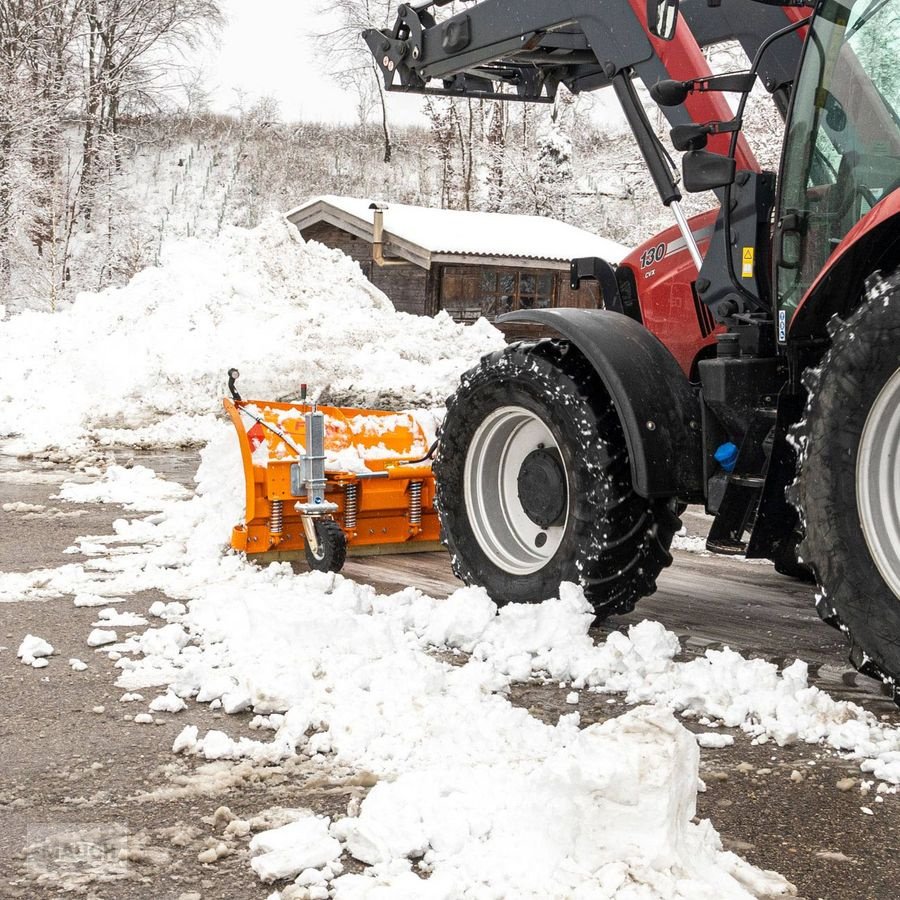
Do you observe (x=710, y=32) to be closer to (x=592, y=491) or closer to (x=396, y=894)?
(x=592, y=491)

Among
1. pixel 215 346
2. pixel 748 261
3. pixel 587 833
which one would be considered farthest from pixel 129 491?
pixel 215 346

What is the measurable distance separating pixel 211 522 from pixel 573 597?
2527mm

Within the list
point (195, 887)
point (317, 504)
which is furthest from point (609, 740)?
point (317, 504)

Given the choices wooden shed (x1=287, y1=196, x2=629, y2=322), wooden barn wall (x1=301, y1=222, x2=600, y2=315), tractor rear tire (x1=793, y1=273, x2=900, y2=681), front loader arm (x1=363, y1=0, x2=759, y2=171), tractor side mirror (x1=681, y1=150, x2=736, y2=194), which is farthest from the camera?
wooden barn wall (x1=301, y1=222, x2=600, y2=315)

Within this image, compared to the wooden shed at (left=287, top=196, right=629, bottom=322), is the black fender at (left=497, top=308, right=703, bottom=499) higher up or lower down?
lower down

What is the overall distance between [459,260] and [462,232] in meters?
1.72

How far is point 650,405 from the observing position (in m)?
4.35

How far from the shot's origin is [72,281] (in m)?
34.3

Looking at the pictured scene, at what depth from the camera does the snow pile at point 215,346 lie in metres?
13.1

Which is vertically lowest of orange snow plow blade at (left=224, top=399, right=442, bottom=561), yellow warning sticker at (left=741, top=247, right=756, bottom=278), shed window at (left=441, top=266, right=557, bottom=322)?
orange snow plow blade at (left=224, top=399, right=442, bottom=561)

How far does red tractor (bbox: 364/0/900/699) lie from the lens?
337 cm

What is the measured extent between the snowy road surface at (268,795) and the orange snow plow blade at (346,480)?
1.18m

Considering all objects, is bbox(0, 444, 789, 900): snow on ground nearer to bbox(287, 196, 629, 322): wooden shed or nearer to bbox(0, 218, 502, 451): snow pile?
bbox(0, 218, 502, 451): snow pile

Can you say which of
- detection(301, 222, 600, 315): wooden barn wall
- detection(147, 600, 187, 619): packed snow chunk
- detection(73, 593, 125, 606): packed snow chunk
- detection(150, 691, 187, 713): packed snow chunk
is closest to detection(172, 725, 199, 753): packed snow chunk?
detection(150, 691, 187, 713): packed snow chunk
